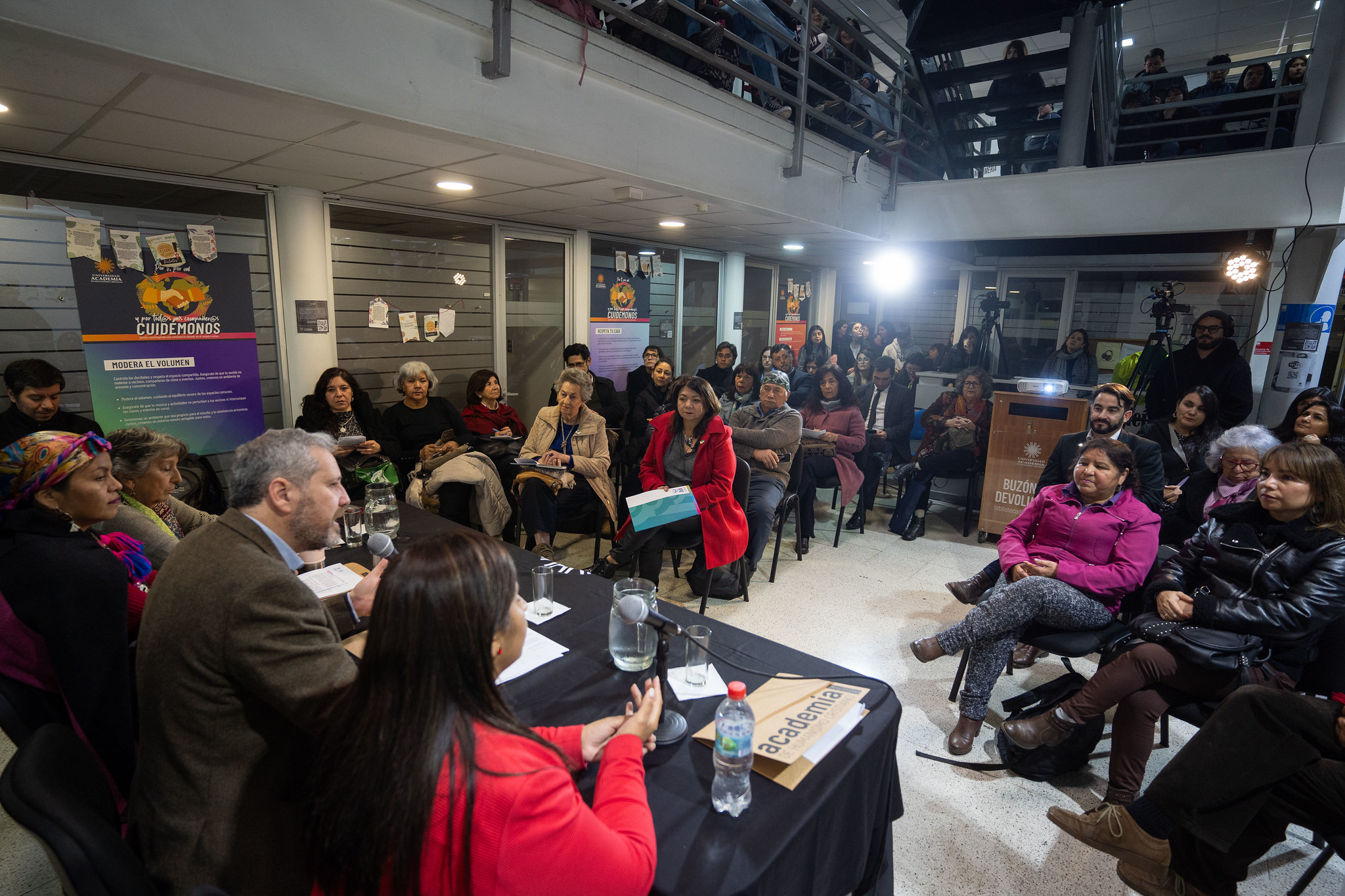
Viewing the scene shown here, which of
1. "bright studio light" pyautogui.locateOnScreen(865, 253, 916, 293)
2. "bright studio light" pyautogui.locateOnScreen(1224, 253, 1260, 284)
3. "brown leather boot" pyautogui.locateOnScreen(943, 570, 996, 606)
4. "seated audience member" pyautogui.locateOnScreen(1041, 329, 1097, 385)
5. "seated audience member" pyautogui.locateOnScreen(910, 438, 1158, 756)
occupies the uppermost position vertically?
"bright studio light" pyautogui.locateOnScreen(865, 253, 916, 293)

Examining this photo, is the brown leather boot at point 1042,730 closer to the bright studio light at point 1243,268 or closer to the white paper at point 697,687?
the white paper at point 697,687

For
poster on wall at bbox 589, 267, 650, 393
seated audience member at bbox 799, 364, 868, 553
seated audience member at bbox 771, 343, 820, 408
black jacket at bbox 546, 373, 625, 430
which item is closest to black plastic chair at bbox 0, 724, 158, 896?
seated audience member at bbox 799, 364, 868, 553

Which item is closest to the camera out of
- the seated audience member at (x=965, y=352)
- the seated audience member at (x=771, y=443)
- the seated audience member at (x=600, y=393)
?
the seated audience member at (x=771, y=443)

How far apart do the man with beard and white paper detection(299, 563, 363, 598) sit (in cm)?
490

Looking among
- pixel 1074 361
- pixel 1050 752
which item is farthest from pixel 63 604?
pixel 1074 361

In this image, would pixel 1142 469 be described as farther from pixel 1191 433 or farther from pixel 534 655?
pixel 534 655

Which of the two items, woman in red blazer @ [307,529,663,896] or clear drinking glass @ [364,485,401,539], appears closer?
woman in red blazer @ [307,529,663,896]

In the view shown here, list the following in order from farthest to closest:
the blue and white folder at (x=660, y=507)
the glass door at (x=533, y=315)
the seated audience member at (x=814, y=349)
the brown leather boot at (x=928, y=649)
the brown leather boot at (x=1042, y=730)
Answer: the seated audience member at (x=814, y=349), the glass door at (x=533, y=315), the blue and white folder at (x=660, y=507), the brown leather boot at (x=928, y=649), the brown leather boot at (x=1042, y=730)

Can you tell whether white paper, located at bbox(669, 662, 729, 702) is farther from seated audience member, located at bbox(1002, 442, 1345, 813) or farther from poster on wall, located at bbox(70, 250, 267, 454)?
poster on wall, located at bbox(70, 250, 267, 454)

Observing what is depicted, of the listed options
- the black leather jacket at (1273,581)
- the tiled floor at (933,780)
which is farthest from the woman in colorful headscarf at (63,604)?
the black leather jacket at (1273,581)

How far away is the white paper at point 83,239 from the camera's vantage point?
324 cm

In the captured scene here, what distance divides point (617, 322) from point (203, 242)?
3406 mm

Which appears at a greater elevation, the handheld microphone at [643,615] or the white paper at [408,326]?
the white paper at [408,326]

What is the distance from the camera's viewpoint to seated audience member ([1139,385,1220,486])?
11.7 ft
